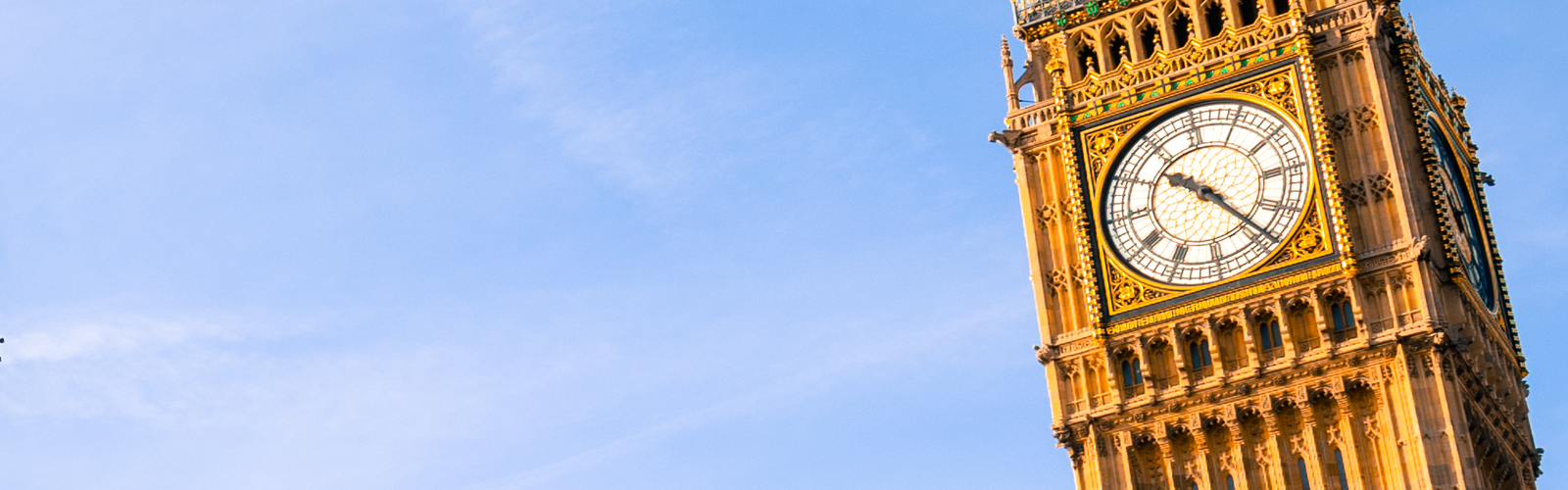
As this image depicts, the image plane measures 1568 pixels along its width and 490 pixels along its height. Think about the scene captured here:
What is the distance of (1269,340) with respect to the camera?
239 feet

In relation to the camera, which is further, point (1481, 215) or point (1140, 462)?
point (1481, 215)

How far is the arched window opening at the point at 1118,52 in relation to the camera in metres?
78.6

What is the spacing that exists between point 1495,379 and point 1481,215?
594 centimetres

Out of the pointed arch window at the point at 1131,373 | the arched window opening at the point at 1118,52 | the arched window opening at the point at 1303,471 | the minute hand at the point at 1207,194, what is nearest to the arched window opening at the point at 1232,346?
the pointed arch window at the point at 1131,373

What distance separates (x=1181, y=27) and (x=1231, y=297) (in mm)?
8687

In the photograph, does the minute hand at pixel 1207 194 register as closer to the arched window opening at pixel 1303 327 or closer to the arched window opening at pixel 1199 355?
the arched window opening at pixel 1303 327

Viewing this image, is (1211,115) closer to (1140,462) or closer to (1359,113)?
(1359,113)

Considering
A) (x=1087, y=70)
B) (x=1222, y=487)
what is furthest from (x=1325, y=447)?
(x=1087, y=70)

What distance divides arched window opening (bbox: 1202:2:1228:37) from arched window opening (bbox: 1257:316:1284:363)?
8852 millimetres

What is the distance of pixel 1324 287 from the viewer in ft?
237

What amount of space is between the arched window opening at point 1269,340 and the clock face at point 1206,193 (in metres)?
1.44

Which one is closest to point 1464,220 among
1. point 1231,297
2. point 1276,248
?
point 1276,248

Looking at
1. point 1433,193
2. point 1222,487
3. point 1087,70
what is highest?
point 1087,70

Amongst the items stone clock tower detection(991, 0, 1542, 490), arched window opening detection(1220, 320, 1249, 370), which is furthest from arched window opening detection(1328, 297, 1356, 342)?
arched window opening detection(1220, 320, 1249, 370)
